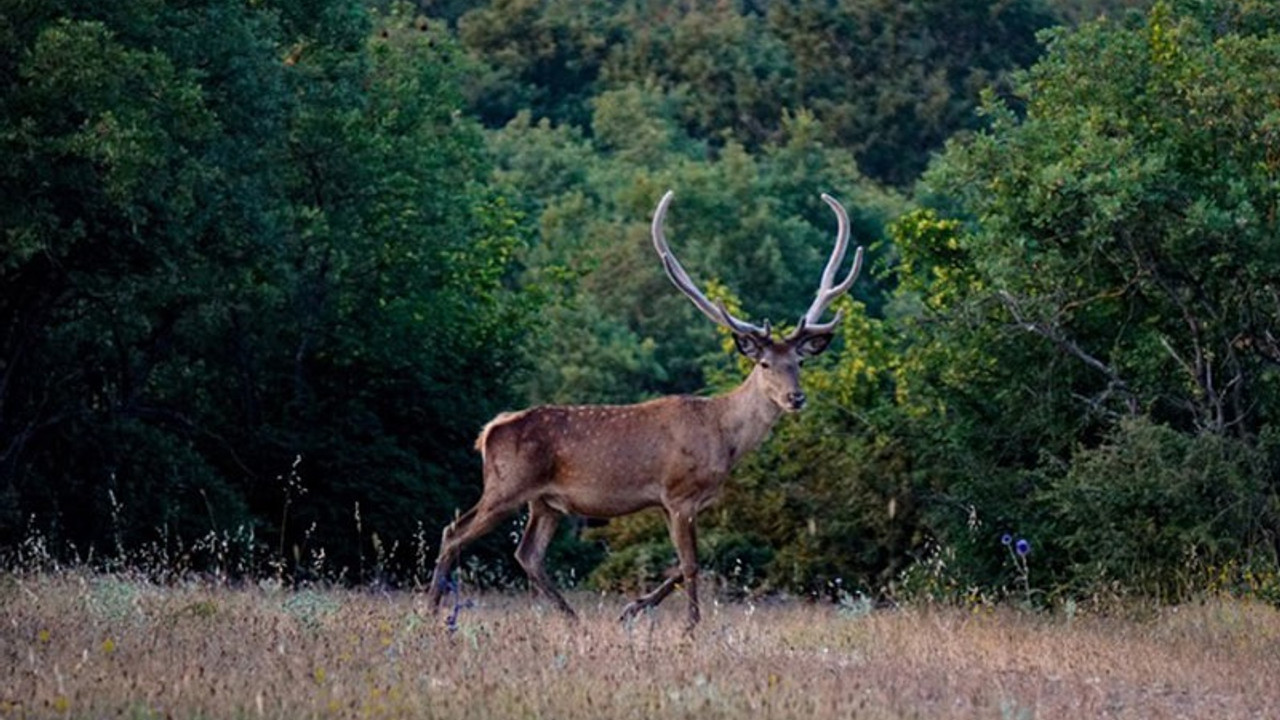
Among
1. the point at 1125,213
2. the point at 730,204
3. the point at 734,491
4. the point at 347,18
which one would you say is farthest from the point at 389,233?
the point at 730,204

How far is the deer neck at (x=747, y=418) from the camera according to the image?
610 inches

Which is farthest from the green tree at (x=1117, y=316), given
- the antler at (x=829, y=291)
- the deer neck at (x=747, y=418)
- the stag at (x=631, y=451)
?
the stag at (x=631, y=451)

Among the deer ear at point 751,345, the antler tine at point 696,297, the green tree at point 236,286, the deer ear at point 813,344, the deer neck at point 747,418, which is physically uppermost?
the antler tine at point 696,297

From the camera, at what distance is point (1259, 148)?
60.0ft

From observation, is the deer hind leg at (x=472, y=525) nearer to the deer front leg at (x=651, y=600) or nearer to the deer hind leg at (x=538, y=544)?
the deer hind leg at (x=538, y=544)

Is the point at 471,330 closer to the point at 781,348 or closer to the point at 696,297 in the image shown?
the point at 696,297

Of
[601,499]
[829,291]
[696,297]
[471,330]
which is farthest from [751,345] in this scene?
[471,330]

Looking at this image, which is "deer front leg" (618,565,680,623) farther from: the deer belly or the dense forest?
the dense forest

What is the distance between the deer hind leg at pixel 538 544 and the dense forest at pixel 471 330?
0.65 m

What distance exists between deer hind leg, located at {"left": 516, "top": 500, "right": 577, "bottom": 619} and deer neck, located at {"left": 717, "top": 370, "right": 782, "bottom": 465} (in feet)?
3.93

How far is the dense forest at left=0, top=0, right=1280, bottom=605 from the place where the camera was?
1816 cm

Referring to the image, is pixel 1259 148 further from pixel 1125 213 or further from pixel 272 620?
pixel 272 620

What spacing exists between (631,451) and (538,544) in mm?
830

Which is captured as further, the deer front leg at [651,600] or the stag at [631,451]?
the stag at [631,451]
